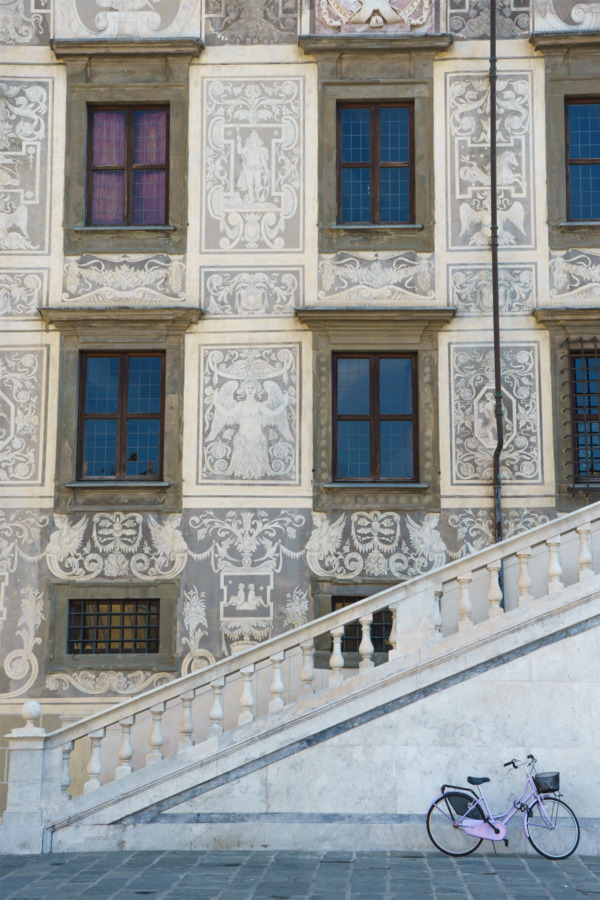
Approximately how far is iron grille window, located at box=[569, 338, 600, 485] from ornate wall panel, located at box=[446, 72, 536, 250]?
1675 mm

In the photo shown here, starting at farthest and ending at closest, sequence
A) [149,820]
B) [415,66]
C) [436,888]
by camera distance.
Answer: [415,66] < [149,820] < [436,888]

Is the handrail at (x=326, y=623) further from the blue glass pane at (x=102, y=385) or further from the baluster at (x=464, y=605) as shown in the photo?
the blue glass pane at (x=102, y=385)

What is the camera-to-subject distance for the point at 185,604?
1490 centimetres

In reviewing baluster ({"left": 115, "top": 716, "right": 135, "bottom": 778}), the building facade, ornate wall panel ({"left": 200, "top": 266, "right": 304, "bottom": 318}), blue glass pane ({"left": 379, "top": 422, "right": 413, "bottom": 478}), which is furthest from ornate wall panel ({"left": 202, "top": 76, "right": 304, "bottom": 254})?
baluster ({"left": 115, "top": 716, "right": 135, "bottom": 778})

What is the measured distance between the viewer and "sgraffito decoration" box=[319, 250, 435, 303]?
1548cm

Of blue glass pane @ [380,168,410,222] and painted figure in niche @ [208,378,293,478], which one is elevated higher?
blue glass pane @ [380,168,410,222]

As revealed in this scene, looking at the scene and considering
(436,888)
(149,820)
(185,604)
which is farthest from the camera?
(185,604)

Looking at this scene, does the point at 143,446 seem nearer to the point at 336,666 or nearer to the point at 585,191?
the point at 336,666

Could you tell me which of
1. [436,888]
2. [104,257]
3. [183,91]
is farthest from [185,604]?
[183,91]

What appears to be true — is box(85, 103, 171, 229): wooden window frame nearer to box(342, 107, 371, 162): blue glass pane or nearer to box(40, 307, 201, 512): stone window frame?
box(40, 307, 201, 512): stone window frame

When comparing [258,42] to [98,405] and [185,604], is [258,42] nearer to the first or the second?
[98,405]

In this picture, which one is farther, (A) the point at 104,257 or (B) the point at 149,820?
(A) the point at 104,257

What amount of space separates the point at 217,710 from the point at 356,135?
8328mm

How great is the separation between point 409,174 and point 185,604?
22.0 ft
